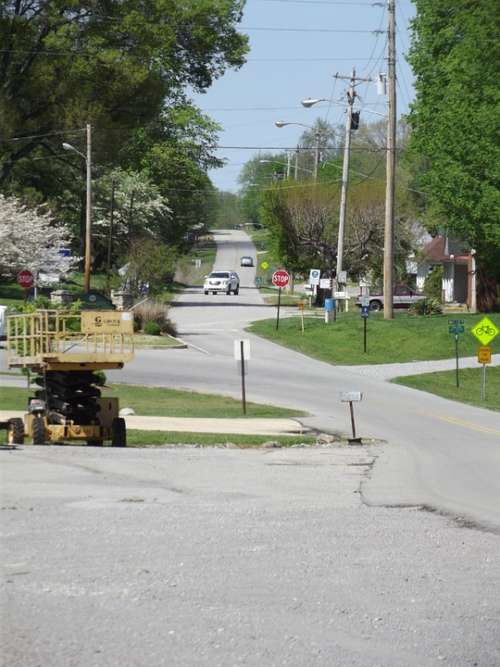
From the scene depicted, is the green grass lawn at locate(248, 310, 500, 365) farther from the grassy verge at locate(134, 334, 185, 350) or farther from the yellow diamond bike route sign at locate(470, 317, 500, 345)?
the yellow diamond bike route sign at locate(470, 317, 500, 345)

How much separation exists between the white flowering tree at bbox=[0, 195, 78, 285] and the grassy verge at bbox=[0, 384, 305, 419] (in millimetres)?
33761

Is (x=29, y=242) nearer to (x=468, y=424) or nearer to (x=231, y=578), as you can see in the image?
(x=468, y=424)

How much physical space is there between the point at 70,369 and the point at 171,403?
405 inches

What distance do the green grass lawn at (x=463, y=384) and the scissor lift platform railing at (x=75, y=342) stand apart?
54.5 feet

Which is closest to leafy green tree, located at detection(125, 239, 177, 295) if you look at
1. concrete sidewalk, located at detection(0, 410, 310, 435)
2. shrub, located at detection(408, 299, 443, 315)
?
shrub, located at detection(408, 299, 443, 315)

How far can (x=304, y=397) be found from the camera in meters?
34.6

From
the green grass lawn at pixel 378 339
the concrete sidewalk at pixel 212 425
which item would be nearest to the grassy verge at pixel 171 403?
the concrete sidewalk at pixel 212 425

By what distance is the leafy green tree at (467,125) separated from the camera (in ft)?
171

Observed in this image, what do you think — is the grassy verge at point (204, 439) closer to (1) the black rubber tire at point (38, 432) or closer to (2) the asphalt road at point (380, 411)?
(2) the asphalt road at point (380, 411)

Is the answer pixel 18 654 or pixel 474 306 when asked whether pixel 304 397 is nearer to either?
pixel 18 654

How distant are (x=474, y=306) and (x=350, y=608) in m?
63.6

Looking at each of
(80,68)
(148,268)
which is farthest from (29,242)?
(148,268)

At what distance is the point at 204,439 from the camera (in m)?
23.6

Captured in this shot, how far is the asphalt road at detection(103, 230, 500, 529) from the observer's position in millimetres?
16578
